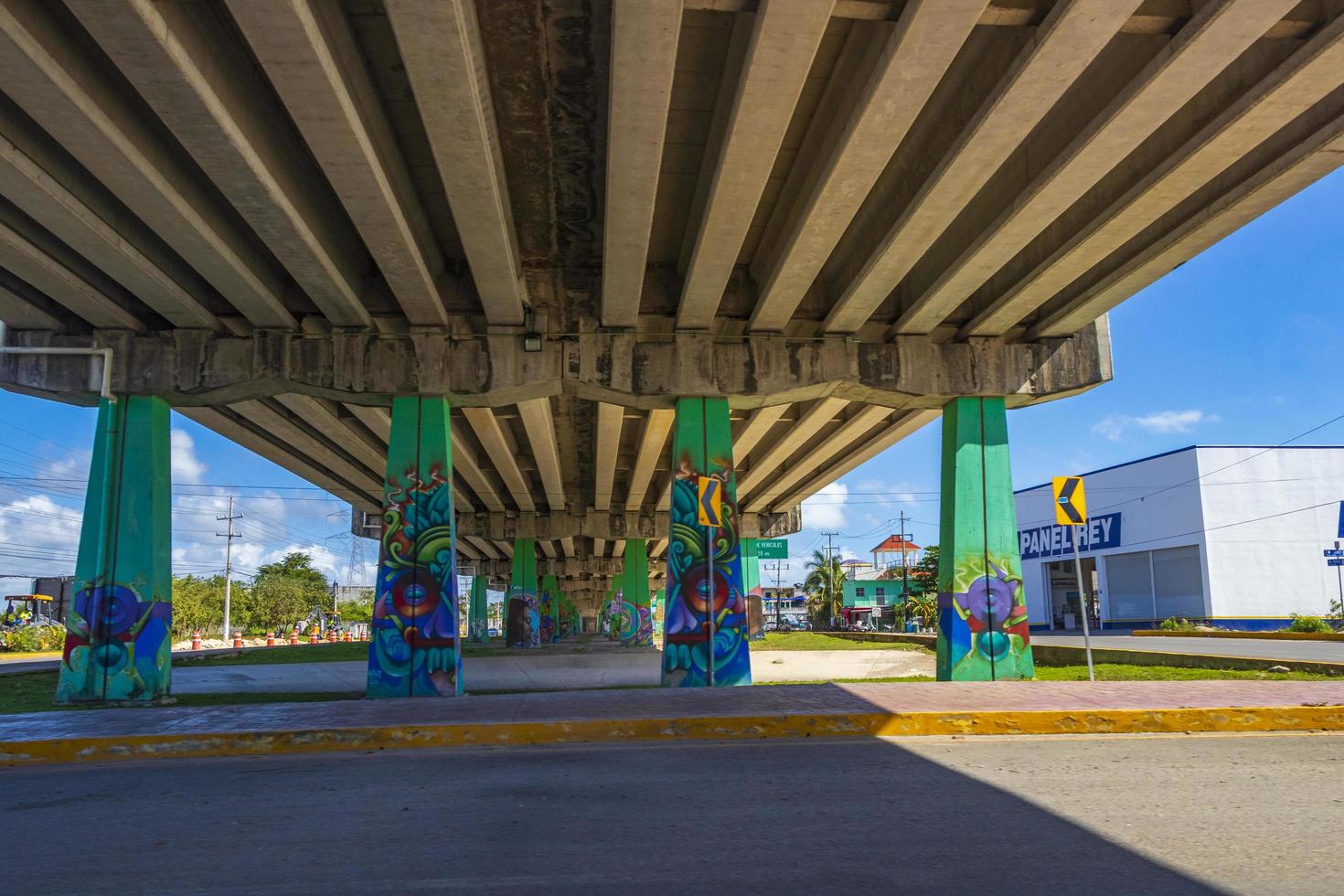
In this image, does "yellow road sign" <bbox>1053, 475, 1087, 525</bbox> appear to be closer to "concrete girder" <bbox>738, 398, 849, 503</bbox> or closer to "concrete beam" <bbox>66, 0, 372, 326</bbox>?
"concrete girder" <bbox>738, 398, 849, 503</bbox>

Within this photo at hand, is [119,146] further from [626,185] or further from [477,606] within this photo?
[477,606]

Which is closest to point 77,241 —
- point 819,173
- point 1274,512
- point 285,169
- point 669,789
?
point 285,169

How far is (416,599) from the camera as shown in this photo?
14.9 m

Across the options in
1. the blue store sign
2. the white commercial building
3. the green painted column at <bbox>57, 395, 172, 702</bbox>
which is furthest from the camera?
A: the blue store sign

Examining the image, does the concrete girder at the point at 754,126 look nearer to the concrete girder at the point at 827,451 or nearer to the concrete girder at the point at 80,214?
the concrete girder at the point at 80,214

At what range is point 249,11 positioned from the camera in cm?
749

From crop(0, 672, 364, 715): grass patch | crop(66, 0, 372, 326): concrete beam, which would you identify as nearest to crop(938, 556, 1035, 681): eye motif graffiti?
crop(0, 672, 364, 715): grass patch

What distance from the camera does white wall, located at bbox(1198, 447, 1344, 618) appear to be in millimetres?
44375

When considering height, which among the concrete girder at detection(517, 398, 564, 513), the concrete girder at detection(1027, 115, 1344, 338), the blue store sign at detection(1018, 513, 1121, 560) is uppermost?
the concrete girder at detection(1027, 115, 1344, 338)

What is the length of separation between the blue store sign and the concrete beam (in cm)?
4529

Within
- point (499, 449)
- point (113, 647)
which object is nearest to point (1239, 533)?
point (499, 449)

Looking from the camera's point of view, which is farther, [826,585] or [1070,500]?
[826,585]

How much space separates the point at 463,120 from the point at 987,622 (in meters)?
11.6

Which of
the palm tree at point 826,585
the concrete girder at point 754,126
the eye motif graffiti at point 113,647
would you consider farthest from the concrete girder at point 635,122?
the palm tree at point 826,585
